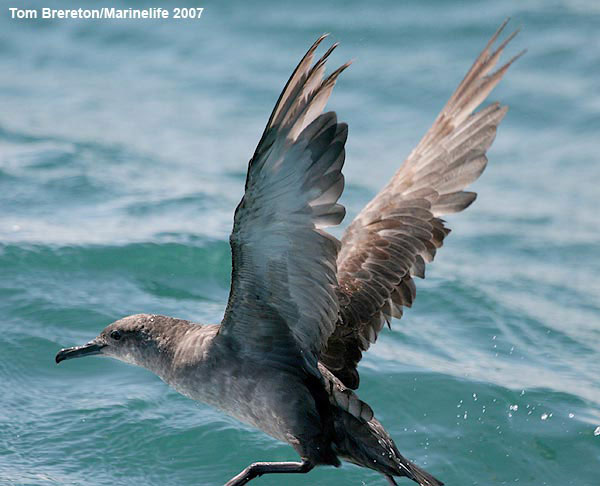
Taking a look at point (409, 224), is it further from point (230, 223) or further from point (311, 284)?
point (230, 223)

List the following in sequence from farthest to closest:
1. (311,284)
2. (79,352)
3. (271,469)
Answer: (79,352) < (271,469) < (311,284)

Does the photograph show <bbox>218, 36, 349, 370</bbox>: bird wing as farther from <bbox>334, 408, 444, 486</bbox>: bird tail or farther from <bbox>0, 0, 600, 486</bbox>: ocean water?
<bbox>0, 0, 600, 486</bbox>: ocean water

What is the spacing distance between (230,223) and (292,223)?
5003mm

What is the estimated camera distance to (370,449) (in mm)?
5367

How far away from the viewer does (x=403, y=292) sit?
5.92 metres

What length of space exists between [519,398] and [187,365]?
9.00ft

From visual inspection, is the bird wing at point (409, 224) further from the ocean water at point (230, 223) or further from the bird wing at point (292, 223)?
the ocean water at point (230, 223)

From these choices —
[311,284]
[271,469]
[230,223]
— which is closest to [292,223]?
[311,284]

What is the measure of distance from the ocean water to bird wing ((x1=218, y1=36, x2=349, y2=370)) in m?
1.46

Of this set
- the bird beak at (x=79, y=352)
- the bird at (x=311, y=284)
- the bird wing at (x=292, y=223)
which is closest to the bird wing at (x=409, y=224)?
the bird at (x=311, y=284)

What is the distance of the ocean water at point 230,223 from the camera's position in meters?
6.57

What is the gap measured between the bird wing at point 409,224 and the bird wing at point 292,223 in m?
0.59

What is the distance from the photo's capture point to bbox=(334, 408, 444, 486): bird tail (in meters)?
5.32

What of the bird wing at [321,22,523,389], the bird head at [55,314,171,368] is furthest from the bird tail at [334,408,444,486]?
the bird head at [55,314,171,368]
